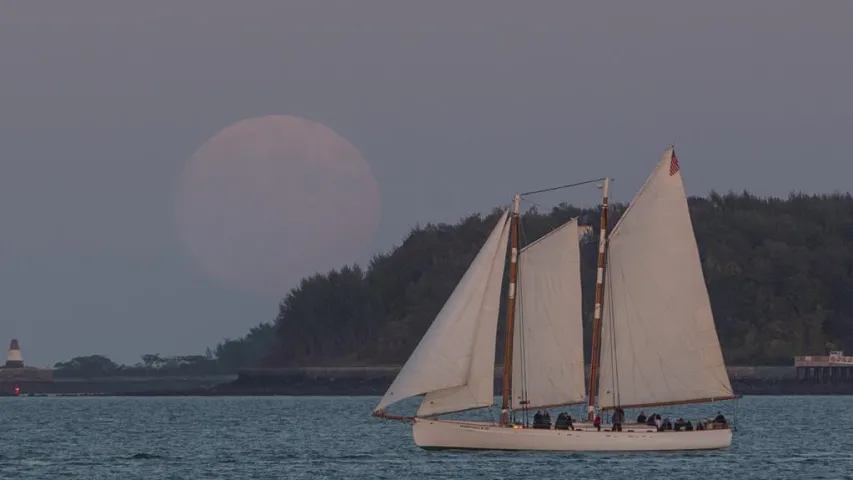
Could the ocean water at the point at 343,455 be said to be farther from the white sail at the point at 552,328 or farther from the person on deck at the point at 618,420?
the white sail at the point at 552,328

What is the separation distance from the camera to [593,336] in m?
77.8

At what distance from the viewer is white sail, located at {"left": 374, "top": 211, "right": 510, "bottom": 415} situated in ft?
250

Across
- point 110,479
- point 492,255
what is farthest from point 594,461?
point 110,479

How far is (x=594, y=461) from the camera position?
3113 inches

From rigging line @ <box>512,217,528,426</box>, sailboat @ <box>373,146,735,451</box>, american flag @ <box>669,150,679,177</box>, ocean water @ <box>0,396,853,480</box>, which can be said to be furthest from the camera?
rigging line @ <box>512,217,528,426</box>

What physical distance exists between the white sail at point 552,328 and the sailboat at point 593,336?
4 cm

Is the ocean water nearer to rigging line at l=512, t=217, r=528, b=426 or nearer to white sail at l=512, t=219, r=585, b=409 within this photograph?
rigging line at l=512, t=217, r=528, b=426

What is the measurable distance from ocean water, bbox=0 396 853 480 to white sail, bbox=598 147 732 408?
118 inches

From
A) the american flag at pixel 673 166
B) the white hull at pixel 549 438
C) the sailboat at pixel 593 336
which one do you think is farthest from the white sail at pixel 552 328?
the american flag at pixel 673 166

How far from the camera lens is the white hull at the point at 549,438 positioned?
7781 centimetres

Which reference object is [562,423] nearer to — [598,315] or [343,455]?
[598,315]

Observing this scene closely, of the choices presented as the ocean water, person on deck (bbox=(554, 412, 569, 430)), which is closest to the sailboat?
person on deck (bbox=(554, 412, 569, 430))

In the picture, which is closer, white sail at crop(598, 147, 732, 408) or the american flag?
the american flag

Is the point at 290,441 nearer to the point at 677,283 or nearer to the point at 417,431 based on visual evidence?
the point at 417,431
